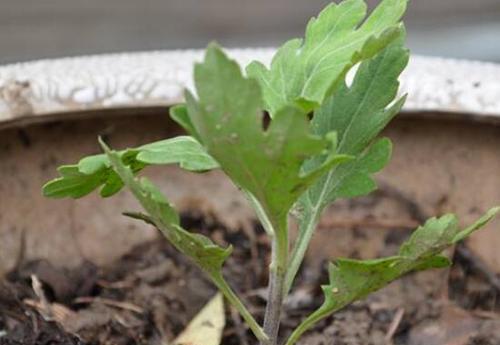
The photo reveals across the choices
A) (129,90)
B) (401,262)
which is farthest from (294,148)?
(129,90)

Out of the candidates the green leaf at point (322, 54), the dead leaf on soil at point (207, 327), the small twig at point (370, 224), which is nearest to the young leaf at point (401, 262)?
the green leaf at point (322, 54)

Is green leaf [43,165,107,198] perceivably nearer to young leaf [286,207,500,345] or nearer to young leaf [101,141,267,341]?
young leaf [101,141,267,341]

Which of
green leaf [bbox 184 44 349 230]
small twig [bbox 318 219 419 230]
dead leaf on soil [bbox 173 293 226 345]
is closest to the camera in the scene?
green leaf [bbox 184 44 349 230]

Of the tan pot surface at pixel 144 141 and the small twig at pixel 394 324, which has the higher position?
the tan pot surface at pixel 144 141

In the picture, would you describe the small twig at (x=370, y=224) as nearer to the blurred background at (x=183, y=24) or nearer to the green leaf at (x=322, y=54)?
the green leaf at (x=322, y=54)

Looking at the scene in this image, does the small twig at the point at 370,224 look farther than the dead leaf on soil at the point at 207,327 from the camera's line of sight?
Yes

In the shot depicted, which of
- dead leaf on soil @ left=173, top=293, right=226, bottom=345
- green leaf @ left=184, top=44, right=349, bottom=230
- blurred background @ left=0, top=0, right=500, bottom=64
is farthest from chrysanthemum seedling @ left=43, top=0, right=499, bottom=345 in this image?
blurred background @ left=0, top=0, right=500, bottom=64
